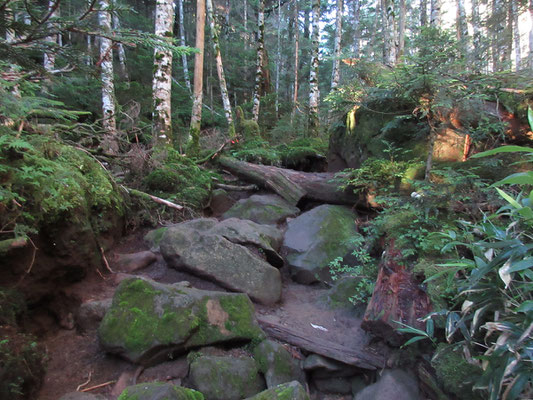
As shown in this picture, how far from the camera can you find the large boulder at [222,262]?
4.61 metres

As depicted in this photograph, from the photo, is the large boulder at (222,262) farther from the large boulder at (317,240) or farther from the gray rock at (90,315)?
the gray rock at (90,315)

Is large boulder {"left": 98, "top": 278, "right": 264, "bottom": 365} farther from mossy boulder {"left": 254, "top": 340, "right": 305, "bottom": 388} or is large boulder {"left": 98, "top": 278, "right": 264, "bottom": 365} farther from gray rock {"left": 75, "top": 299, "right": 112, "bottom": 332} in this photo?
gray rock {"left": 75, "top": 299, "right": 112, "bottom": 332}

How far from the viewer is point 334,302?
467cm

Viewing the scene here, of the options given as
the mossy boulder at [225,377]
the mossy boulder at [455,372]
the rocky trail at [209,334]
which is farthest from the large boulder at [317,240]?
the mossy boulder at [455,372]

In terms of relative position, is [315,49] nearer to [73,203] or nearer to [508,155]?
[508,155]

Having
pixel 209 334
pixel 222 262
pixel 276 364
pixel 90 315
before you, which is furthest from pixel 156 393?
pixel 222 262

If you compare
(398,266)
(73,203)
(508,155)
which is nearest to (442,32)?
(508,155)

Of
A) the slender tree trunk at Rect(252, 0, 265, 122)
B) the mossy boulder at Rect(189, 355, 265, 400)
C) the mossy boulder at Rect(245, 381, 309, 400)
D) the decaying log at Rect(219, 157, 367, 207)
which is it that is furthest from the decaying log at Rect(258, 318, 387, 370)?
the slender tree trunk at Rect(252, 0, 265, 122)

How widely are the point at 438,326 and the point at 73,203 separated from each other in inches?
161

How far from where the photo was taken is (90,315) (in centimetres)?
367

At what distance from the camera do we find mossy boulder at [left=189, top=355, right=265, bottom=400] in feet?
9.76

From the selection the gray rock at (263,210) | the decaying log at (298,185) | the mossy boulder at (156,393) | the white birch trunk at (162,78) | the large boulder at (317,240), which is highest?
the white birch trunk at (162,78)

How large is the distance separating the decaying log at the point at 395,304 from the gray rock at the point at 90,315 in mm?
3010

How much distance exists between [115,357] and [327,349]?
229 cm
